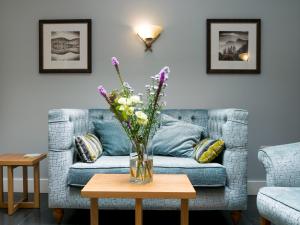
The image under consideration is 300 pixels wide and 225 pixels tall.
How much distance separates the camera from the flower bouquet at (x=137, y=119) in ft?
6.22

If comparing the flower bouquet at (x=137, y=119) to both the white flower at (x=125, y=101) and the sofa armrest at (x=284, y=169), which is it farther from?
the sofa armrest at (x=284, y=169)

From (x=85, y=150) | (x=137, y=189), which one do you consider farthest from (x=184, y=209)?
(x=85, y=150)

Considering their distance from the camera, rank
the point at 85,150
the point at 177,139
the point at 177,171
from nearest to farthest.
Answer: the point at 177,171 → the point at 85,150 → the point at 177,139

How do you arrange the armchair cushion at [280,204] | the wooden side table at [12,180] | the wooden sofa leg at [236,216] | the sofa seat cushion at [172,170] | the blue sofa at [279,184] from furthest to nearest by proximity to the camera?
the wooden side table at [12,180], the wooden sofa leg at [236,216], the sofa seat cushion at [172,170], the blue sofa at [279,184], the armchair cushion at [280,204]

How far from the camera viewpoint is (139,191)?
5.87 feet

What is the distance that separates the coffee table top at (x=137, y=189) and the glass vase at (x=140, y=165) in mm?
39

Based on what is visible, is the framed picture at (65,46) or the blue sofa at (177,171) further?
the framed picture at (65,46)

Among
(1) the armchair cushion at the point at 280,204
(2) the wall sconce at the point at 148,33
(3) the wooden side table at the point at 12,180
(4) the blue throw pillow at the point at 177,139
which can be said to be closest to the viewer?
(1) the armchair cushion at the point at 280,204

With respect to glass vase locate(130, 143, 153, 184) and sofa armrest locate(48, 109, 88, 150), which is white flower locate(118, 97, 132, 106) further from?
sofa armrest locate(48, 109, 88, 150)

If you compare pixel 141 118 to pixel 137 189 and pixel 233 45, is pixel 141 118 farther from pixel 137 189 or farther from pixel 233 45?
pixel 233 45

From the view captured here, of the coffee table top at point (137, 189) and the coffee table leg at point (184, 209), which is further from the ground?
the coffee table top at point (137, 189)

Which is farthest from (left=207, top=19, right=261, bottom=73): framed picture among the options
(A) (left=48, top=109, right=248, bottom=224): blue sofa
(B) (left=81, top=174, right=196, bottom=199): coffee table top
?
(B) (left=81, top=174, right=196, bottom=199): coffee table top

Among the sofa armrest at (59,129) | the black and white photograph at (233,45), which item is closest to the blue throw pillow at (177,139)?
the sofa armrest at (59,129)

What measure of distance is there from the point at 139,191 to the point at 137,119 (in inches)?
14.3
